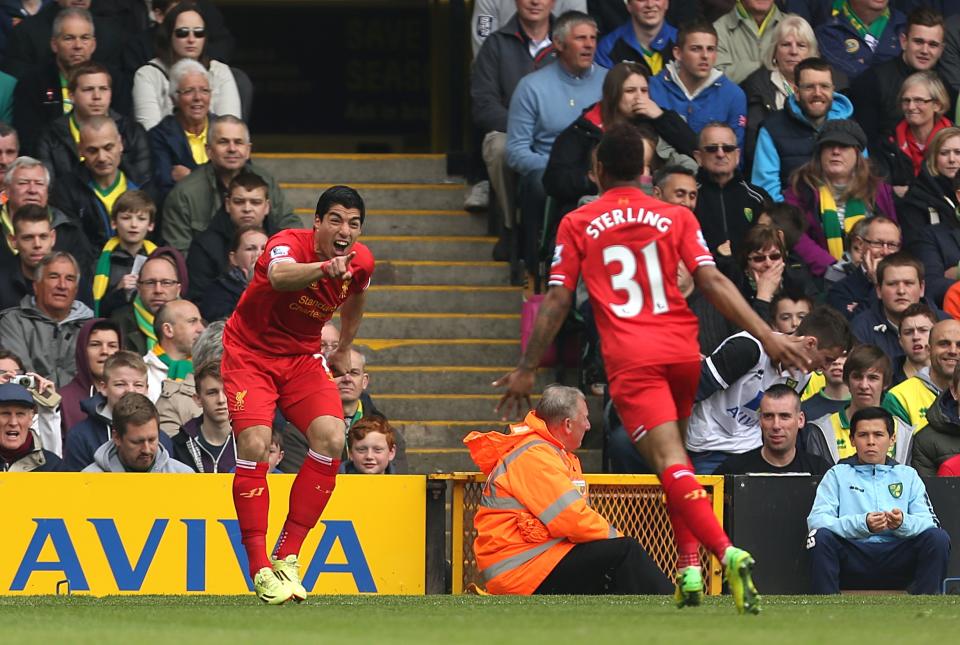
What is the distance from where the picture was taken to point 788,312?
13430 mm

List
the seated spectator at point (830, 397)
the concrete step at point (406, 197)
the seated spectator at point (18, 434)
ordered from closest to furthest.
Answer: the seated spectator at point (18, 434), the seated spectator at point (830, 397), the concrete step at point (406, 197)

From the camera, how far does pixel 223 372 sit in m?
10.1

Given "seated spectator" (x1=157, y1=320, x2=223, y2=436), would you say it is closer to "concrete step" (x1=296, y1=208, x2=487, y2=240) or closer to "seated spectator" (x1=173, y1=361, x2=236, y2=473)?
"seated spectator" (x1=173, y1=361, x2=236, y2=473)

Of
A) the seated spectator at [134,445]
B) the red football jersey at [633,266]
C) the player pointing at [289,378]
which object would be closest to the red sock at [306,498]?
the player pointing at [289,378]

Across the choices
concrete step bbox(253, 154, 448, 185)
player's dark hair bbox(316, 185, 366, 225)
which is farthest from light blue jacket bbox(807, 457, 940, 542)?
concrete step bbox(253, 154, 448, 185)

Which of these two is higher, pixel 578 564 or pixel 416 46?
pixel 416 46

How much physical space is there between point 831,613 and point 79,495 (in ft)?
15.9

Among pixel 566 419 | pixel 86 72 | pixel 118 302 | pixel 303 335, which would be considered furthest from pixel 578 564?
pixel 86 72

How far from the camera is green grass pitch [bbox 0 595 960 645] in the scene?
763cm

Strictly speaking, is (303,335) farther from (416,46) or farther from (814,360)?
(416,46)

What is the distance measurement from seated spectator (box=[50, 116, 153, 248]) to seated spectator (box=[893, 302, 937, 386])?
5697 mm

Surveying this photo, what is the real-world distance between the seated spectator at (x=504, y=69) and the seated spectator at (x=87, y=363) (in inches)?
154

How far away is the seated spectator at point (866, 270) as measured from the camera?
46.5 feet

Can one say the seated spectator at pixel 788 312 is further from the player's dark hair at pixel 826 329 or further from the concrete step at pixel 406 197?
the concrete step at pixel 406 197
